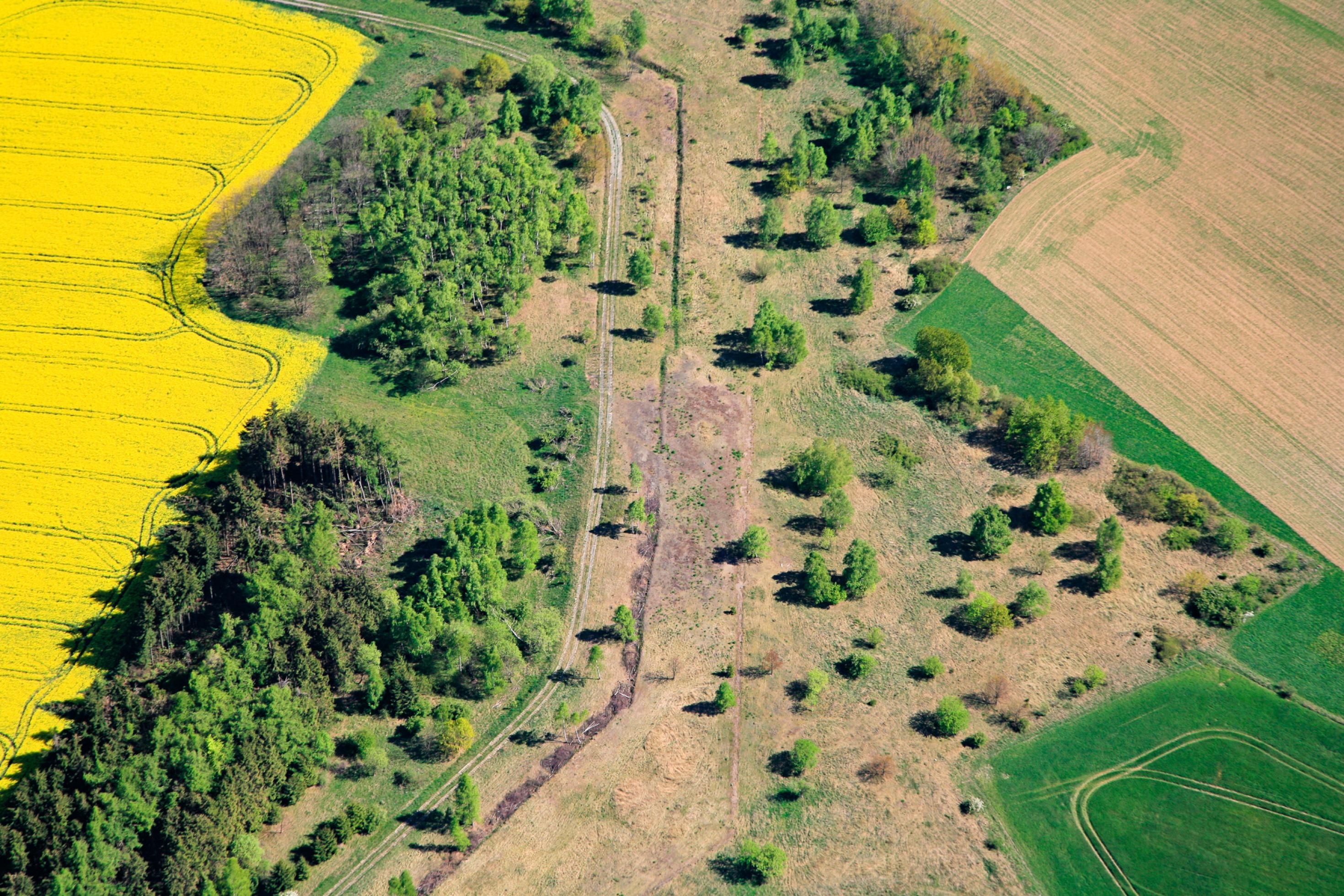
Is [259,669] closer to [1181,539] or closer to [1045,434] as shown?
[1045,434]

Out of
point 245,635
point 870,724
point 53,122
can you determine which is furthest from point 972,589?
point 53,122

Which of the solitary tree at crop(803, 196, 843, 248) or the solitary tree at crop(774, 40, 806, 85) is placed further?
the solitary tree at crop(774, 40, 806, 85)

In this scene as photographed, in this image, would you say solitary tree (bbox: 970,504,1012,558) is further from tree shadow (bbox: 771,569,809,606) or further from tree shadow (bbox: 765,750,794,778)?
tree shadow (bbox: 765,750,794,778)

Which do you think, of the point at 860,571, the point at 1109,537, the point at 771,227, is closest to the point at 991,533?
the point at 1109,537

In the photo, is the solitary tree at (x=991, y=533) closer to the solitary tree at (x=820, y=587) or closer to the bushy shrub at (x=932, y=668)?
the bushy shrub at (x=932, y=668)

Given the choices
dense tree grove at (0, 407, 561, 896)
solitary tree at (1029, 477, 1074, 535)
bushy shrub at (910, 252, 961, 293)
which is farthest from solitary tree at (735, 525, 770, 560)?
bushy shrub at (910, 252, 961, 293)

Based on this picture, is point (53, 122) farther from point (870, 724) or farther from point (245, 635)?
point (870, 724)

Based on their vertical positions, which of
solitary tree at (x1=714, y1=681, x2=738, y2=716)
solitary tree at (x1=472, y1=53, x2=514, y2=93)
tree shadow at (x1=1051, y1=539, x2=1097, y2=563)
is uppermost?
solitary tree at (x1=472, y1=53, x2=514, y2=93)
